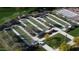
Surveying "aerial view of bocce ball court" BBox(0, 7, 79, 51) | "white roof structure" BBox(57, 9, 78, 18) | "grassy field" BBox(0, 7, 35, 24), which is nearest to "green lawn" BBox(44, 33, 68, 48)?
"aerial view of bocce ball court" BBox(0, 7, 79, 51)

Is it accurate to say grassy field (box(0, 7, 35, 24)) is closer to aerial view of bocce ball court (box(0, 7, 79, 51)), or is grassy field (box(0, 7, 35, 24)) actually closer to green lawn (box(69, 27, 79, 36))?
aerial view of bocce ball court (box(0, 7, 79, 51))

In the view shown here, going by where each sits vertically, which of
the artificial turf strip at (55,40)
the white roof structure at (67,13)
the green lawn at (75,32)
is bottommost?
the artificial turf strip at (55,40)

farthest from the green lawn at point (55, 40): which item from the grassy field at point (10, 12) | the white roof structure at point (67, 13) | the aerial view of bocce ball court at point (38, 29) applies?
the grassy field at point (10, 12)

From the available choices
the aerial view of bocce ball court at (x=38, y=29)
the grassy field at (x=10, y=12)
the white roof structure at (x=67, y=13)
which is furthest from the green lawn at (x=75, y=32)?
the grassy field at (x=10, y=12)

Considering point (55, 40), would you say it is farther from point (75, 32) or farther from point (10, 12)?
point (10, 12)

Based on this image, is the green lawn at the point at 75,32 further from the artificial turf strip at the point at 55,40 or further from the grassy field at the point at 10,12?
the grassy field at the point at 10,12

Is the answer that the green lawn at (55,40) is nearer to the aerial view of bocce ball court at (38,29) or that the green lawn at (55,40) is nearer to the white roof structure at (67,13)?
the aerial view of bocce ball court at (38,29)

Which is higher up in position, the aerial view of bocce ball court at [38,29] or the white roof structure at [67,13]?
the white roof structure at [67,13]

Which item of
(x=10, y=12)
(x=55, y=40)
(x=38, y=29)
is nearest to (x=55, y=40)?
(x=55, y=40)
